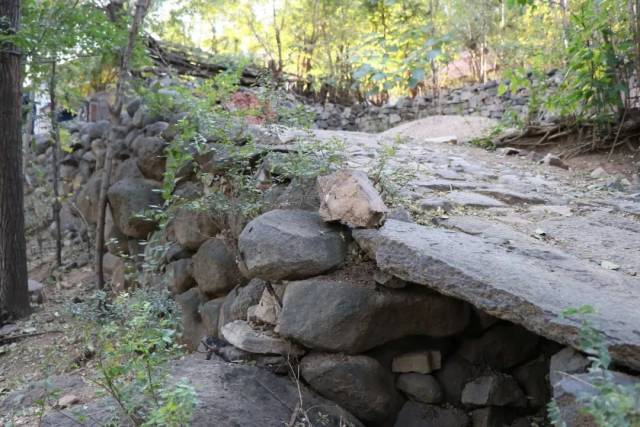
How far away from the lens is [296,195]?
9.78ft

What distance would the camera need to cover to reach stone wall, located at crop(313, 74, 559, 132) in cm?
897

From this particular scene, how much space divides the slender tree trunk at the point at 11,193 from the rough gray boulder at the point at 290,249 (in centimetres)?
337

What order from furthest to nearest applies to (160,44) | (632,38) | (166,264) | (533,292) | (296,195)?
(160,44) < (632,38) < (166,264) < (296,195) < (533,292)

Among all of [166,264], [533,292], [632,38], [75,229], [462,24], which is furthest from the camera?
[462,24]

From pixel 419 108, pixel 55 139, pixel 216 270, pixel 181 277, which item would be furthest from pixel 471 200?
pixel 419 108

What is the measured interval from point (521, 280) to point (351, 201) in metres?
0.83

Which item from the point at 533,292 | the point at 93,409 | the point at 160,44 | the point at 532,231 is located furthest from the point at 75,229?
the point at 533,292

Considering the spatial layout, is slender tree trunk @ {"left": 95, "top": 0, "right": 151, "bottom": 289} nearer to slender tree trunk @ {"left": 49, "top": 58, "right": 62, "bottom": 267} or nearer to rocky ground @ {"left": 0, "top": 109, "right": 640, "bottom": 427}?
slender tree trunk @ {"left": 49, "top": 58, "right": 62, "bottom": 267}

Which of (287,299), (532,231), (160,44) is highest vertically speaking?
(160,44)

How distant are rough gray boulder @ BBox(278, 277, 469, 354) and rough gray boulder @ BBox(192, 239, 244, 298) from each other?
42.8 inches

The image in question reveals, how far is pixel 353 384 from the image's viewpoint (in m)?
2.25

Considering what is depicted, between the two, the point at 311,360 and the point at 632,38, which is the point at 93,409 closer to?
the point at 311,360

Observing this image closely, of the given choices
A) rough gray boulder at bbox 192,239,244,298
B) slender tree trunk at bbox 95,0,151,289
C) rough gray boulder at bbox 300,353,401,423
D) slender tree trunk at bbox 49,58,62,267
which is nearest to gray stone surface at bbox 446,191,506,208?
rough gray boulder at bbox 300,353,401,423

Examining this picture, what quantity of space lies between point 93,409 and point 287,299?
84cm
